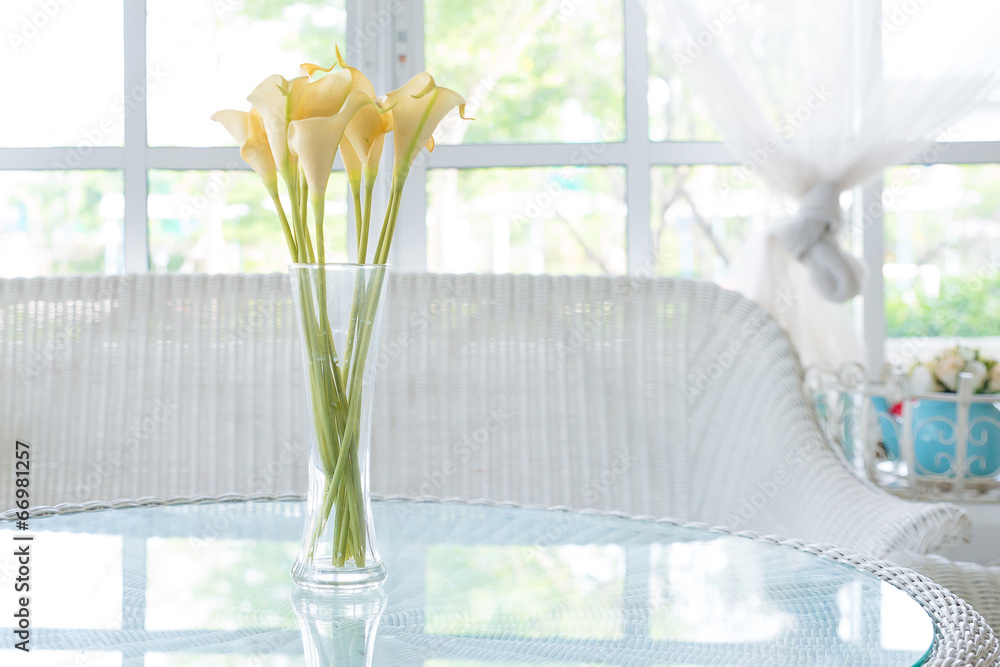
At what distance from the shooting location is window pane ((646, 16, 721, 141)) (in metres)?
2.05

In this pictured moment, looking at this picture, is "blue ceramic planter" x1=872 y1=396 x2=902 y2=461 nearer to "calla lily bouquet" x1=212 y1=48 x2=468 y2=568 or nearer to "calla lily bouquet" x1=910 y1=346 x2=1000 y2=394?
"calla lily bouquet" x1=910 y1=346 x2=1000 y2=394

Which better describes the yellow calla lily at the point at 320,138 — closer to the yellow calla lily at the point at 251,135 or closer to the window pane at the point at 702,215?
the yellow calla lily at the point at 251,135

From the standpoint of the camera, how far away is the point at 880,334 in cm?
206

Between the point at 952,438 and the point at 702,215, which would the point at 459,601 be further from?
the point at 702,215

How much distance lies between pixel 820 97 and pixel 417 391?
1021 mm

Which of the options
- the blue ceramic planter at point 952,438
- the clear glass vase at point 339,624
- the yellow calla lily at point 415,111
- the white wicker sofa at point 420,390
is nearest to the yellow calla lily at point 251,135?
the yellow calla lily at point 415,111

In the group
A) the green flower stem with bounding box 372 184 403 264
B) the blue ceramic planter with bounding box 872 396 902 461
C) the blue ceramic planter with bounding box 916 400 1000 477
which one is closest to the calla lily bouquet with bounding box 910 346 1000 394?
the blue ceramic planter with bounding box 916 400 1000 477

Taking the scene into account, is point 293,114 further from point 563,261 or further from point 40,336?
point 563,261

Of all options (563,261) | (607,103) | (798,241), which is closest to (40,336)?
(563,261)

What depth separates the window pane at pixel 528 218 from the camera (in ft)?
6.80

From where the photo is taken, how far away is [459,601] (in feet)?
2.38

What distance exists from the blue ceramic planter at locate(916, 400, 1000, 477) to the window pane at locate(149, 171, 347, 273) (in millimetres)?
1286

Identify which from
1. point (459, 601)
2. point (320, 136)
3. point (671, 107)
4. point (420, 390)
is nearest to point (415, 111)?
point (320, 136)

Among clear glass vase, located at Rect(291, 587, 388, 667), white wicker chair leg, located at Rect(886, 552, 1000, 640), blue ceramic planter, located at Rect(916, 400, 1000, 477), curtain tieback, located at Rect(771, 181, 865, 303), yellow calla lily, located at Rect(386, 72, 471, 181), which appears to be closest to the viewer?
clear glass vase, located at Rect(291, 587, 388, 667)
